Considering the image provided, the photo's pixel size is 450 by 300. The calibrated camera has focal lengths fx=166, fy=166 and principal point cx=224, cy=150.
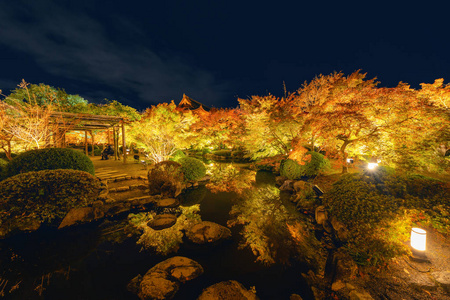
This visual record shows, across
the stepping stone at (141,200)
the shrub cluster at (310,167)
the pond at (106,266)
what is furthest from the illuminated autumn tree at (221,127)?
the pond at (106,266)

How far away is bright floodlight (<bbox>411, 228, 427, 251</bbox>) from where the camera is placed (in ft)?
11.5

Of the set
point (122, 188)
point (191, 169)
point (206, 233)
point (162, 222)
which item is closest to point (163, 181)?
point (122, 188)

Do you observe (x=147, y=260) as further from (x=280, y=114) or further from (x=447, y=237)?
(x=280, y=114)

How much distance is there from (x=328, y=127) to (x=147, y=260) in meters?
8.81

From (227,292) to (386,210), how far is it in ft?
14.1

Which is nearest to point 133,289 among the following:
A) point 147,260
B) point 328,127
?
point 147,260

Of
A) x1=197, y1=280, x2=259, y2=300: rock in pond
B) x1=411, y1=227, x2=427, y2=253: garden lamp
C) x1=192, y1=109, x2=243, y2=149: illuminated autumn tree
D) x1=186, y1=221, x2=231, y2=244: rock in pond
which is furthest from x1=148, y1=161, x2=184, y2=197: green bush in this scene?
x1=192, y1=109, x2=243, y2=149: illuminated autumn tree

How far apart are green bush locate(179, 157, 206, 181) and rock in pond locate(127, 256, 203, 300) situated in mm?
5924

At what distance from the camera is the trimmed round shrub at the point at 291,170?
10.4 m

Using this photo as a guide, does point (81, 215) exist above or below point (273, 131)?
below

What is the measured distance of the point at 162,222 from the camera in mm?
5820

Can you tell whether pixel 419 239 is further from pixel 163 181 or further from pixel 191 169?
pixel 191 169

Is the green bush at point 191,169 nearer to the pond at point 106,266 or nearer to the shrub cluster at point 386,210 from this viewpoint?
the pond at point 106,266

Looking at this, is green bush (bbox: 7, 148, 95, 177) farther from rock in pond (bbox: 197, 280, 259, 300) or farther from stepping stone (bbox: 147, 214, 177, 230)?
rock in pond (bbox: 197, 280, 259, 300)
